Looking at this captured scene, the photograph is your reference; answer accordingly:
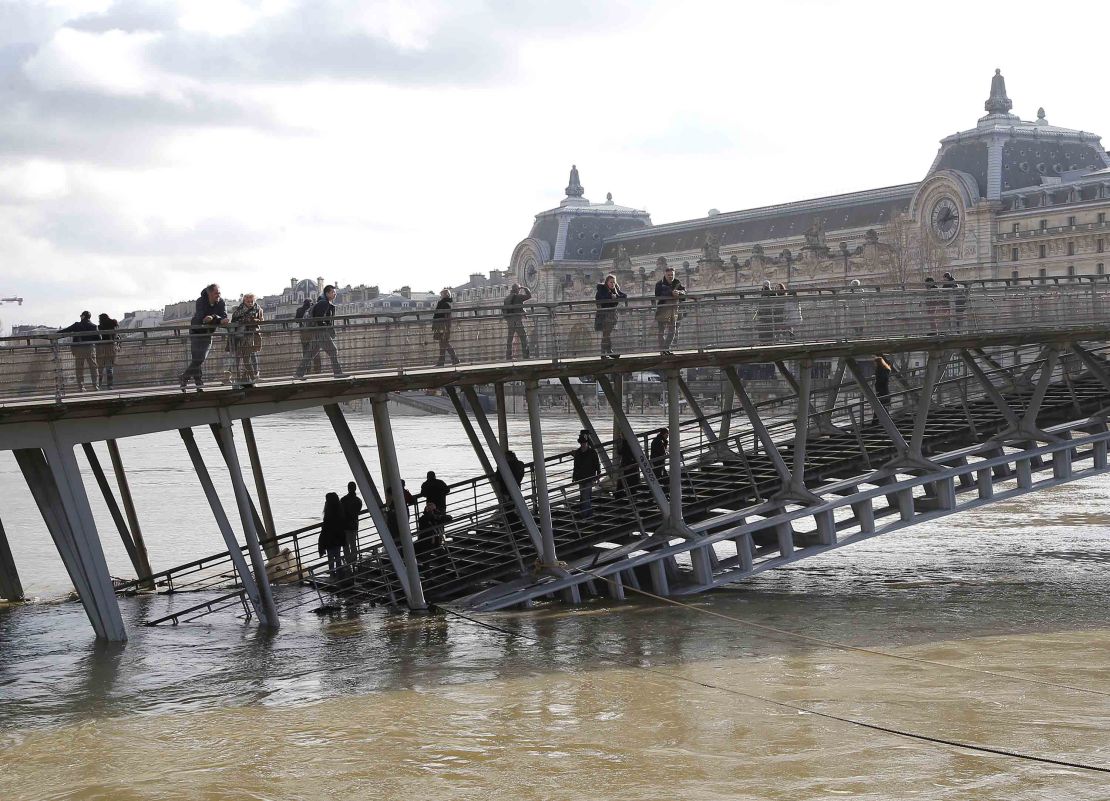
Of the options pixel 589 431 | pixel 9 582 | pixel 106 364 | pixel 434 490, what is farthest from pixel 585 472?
pixel 9 582

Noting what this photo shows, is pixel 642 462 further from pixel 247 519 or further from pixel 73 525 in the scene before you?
pixel 73 525

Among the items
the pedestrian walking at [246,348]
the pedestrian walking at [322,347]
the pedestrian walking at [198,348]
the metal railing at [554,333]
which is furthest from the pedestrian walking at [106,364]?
the pedestrian walking at [322,347]

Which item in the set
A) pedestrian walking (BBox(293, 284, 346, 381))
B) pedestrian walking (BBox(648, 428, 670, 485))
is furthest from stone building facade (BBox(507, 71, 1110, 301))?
pedestrian walking (BBox(293, 284, 346, 381))

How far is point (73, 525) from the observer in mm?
16422

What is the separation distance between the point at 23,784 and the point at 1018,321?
1529 cm

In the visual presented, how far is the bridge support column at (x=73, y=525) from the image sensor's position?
16.2 metres

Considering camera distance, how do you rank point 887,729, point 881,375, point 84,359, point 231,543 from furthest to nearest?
point 881,375 → point 231,543 → point 84,359 → point 887,729

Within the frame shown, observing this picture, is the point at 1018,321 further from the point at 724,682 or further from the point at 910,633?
the point at 724,682

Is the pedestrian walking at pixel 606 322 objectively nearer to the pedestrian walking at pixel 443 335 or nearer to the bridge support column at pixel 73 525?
the pedestrian walking at pixel 443 335

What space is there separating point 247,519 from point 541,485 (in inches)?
135

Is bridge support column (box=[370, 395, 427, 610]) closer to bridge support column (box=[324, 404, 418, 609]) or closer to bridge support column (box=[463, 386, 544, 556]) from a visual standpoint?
bridge support column (box=[324, 404, 418, 609])

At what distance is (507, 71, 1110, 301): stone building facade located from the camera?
100375 millimetres

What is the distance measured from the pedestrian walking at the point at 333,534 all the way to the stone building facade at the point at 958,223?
78714 millimetres

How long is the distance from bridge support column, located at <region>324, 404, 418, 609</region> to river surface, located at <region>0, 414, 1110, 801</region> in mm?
543
